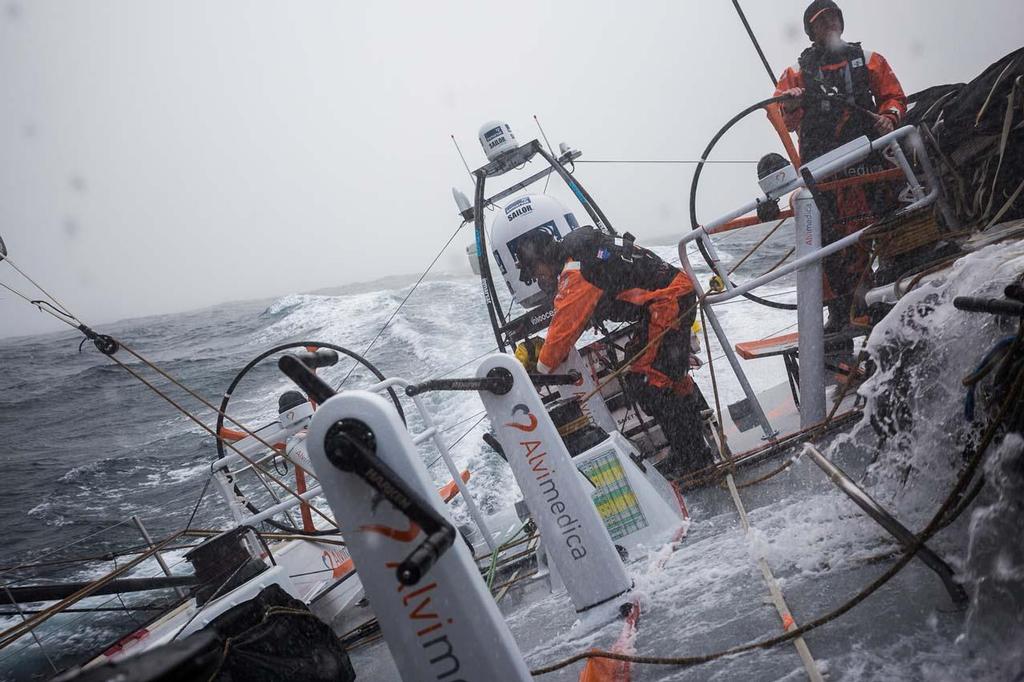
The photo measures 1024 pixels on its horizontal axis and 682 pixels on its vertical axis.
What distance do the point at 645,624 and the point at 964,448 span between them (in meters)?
1.15

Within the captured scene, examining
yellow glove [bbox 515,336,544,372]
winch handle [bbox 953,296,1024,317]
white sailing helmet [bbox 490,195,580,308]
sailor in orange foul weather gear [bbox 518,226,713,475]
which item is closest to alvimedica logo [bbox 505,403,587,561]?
sailor in orange foul weather gear [bbox 518,226,713,475]

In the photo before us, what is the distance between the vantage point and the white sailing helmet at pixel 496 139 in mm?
5934

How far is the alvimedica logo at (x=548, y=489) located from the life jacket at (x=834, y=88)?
10.2 ft

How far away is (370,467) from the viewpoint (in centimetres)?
119

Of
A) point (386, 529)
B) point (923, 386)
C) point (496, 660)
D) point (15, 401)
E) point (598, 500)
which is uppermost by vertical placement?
point (15, 401)

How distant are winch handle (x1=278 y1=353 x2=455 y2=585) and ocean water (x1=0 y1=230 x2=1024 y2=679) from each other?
1.05 metres

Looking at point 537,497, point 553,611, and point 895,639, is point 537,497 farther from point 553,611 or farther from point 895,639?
point 895,639

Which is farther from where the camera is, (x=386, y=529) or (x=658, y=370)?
(x=658, y=370)

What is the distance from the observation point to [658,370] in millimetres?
3326

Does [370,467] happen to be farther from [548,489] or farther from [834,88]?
[834,88]

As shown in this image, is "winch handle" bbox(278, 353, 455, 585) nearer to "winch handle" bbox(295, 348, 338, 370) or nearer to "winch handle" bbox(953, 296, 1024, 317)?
"winch handle" bbox(295, 348, 338, 370)

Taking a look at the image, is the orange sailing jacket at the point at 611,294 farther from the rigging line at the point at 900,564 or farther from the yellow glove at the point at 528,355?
the rigging line at the point at 900,564

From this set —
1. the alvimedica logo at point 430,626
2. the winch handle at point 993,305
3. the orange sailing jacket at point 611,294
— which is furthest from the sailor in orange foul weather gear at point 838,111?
the alvimedica logo at point 430,626

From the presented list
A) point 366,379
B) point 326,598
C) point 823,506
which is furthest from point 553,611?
point 366,379
